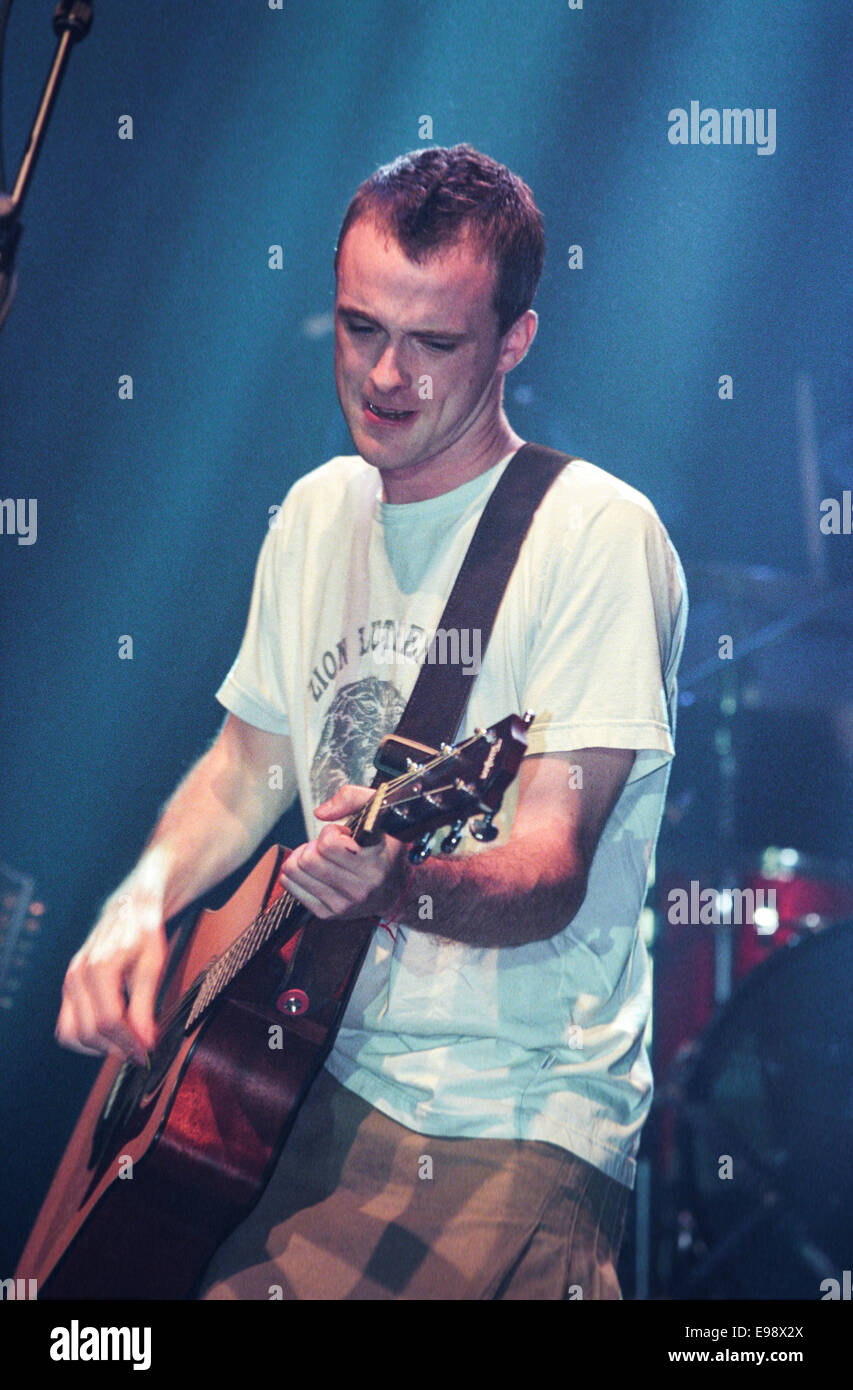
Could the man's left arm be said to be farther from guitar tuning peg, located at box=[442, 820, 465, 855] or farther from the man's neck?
the man's neck

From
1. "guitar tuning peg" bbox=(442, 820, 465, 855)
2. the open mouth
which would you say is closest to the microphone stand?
the open mouth

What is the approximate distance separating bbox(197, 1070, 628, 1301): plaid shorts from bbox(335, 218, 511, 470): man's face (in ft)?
4.50

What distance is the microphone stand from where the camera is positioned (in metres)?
1.80

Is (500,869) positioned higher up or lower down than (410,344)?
lower down

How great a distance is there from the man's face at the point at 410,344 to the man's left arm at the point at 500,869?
79 centimetres

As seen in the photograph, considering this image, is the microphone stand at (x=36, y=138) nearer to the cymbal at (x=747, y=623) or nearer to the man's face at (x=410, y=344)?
the man's face at (x=410, y=344)

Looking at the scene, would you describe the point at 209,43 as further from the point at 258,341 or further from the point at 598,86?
the point at 598,86

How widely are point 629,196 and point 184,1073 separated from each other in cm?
293

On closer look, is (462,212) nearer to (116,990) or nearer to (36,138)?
(36,138)

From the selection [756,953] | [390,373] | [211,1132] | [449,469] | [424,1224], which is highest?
[390,373]

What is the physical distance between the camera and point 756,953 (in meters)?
4.38

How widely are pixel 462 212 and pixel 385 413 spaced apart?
1.44 ft

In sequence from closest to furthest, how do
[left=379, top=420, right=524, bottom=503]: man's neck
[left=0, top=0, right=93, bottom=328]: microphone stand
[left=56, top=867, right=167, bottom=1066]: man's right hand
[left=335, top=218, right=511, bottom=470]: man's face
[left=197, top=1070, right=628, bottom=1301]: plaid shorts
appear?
[left=0, top=0, right=93, bottom=328]: microphone stand
[left=197, top=1070, right=628, bottom=1301]: plaid shorts
[left=56, top=867, right=167, bottom=1066]: man's right hand
[left=335, top=218, right=511, bottom=470]: man's face
[left=379, top=420, right=524, bottom=503]: man's neck

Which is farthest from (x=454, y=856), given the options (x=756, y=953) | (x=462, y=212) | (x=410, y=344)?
(x=756, y=953)
